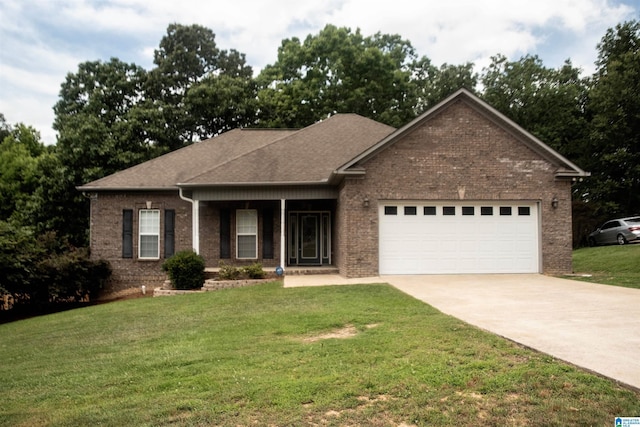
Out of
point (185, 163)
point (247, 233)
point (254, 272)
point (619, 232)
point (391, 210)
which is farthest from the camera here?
point (619, 232)

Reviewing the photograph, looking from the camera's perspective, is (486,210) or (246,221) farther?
(246,221)

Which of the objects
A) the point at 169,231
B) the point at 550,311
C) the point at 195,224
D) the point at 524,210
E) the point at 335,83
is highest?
the point at 335,83

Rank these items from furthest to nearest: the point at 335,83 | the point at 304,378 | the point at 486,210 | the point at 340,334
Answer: the point at 335,83 → the point at 486,210 → the point at 340,334 → the point at 304,378

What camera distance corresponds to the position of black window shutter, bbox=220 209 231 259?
17.7 m

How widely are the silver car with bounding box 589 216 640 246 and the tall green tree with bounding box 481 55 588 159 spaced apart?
9128 mm

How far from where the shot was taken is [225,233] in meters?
17.7

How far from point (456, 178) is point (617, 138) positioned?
867 inches

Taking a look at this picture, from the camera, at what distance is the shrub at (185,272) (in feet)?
48.5

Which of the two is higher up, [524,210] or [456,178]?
[456,178]

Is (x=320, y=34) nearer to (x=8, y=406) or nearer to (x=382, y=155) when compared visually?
(x=382, y=155)

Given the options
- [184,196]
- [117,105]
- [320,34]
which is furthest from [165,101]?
[184,196]

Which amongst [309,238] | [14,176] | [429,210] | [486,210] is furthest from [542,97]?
[14,176]

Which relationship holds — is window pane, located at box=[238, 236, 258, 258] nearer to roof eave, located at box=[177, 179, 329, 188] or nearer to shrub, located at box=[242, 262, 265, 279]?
shrub, located at box=[242, 262, 265, 279]

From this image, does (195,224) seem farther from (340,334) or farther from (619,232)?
(619,232)
